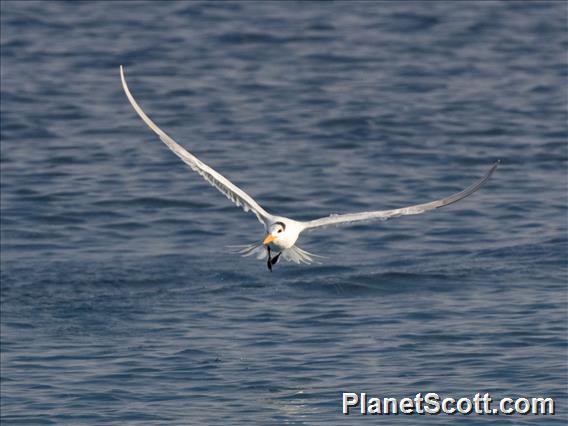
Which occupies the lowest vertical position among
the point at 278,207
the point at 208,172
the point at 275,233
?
the point at 278,207

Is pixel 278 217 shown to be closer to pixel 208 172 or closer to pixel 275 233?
pixel 275 233

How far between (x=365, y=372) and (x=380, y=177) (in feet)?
29.3

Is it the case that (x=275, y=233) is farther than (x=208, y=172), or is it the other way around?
(x=208, y=172)

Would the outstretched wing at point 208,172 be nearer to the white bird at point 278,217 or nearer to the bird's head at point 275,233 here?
the white bird at point 278,217

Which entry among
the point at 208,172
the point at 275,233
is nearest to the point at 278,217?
the point at 275,233

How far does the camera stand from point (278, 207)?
23.5 m

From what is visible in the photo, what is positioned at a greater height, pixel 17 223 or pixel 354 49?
pixel 354 49

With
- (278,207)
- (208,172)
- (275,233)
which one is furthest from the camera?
(278,207)

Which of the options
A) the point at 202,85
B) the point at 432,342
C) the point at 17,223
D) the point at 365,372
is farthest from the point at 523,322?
the point at 202,85

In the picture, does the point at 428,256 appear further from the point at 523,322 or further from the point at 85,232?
the point at 85,232

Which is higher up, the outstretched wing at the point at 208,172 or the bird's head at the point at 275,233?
the outstretched wing at the point at 208,172

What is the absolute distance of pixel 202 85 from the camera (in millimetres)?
30688

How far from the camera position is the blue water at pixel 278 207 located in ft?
54.8

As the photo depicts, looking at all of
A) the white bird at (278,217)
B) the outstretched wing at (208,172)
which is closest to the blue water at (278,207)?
the white bird at (278,217)
